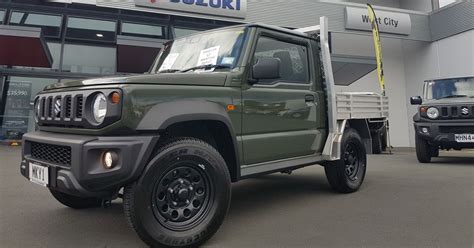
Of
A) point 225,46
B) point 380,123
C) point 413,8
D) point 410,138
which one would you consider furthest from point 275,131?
point 413,8

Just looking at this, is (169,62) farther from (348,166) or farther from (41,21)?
(41,21)

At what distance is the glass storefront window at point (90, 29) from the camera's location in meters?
12.8

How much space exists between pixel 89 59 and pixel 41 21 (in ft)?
6.31

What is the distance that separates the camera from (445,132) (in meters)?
7.52

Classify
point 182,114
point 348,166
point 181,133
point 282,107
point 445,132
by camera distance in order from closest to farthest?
point 182,114 < point 181,133 < point 282,107 < point 348,166 < point 445,132

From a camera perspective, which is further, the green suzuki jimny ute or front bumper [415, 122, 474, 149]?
front bumper [415, 122, 474, 149]

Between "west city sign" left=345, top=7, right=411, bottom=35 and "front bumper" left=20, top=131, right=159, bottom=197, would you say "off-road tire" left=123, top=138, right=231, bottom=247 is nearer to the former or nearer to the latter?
"front bumper" left=20, top=131, right=159, bottom=197

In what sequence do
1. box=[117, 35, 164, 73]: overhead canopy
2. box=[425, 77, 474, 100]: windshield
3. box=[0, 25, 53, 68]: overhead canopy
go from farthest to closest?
box=[117, 35, 164, 73]: overhead canopy < box=[0, 25, 53, 68]: overhead canopy < box=[425, 77, 474, 100]: windshield

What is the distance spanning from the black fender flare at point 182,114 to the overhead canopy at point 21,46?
10633 millimetres

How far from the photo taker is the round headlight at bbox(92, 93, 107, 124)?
2697 mm

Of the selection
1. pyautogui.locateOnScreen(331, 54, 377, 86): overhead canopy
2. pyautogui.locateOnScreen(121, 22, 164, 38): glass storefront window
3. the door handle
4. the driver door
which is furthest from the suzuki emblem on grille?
pyautogui.locateOnScreen(331, 54, 377, 86): overhead canopy

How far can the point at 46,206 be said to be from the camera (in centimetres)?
424

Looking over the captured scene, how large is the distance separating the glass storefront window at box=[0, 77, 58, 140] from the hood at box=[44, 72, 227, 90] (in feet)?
34.9

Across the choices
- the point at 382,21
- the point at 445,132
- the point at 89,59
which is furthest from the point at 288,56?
the point at 382,21
